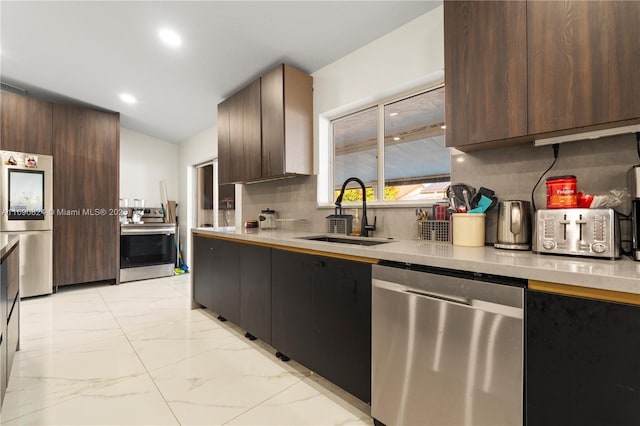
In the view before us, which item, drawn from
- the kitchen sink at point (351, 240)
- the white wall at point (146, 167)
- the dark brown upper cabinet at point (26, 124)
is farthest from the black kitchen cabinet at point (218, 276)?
the white wall at point (146, 167)

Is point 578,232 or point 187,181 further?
point 187,181

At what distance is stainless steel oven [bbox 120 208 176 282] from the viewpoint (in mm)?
4344

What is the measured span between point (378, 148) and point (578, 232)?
4.87 ft

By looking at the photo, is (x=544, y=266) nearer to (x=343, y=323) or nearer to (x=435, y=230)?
(x=435, y=230)

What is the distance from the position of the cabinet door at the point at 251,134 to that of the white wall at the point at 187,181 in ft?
6.81

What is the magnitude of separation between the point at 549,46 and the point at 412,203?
1040mm

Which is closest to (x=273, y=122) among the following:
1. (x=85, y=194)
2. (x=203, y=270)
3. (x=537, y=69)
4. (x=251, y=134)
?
(x=251, y=134)

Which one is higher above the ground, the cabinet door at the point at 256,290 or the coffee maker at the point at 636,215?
Result: the coffee maker at the point at 636,215

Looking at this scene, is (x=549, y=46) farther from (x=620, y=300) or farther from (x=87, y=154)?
(x=87, y=154)

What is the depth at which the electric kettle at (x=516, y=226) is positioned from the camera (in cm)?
131

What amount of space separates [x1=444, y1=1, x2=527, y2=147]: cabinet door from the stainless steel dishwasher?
2.38ft

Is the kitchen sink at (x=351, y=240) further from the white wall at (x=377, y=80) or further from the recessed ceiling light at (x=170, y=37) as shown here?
the recessed ceiling light at (x=170, y=37)

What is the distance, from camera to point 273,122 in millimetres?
2598

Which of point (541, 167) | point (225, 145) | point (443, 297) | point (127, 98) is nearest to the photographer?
point (443, 297)
